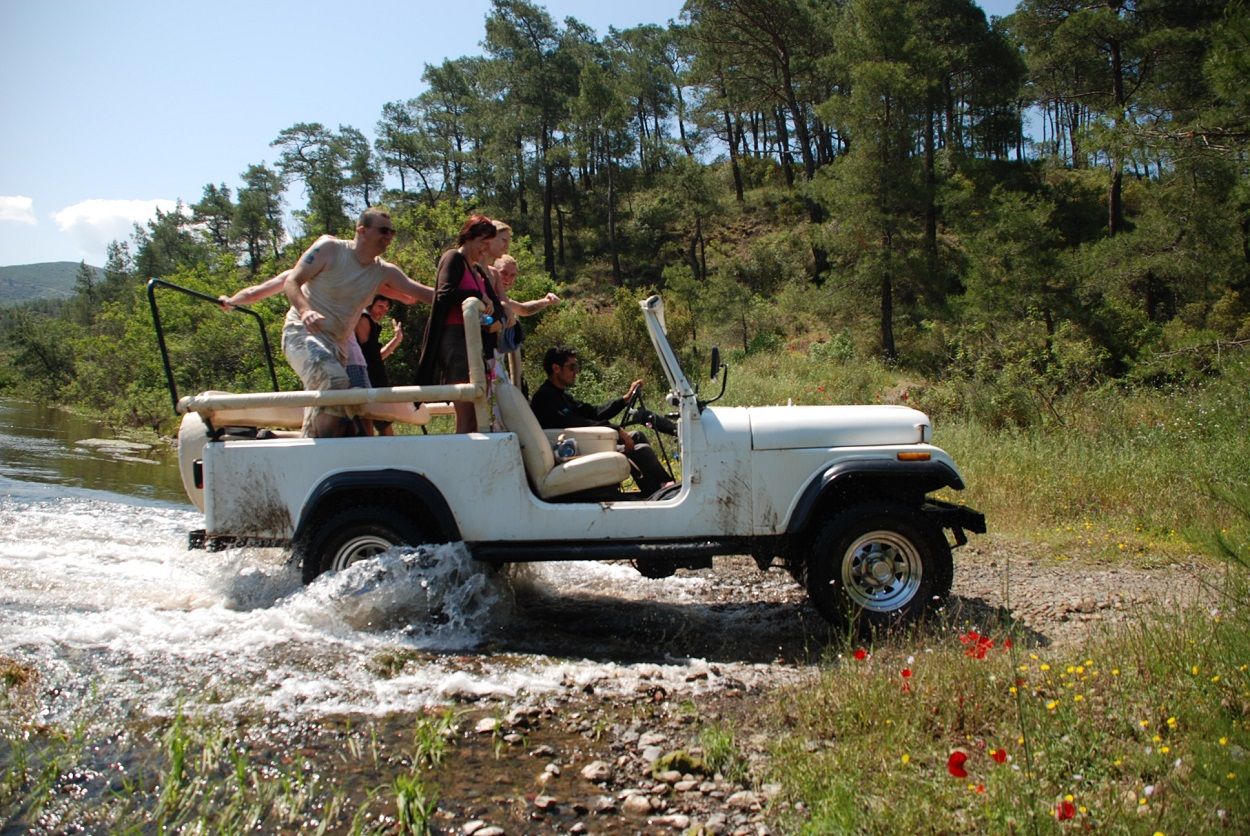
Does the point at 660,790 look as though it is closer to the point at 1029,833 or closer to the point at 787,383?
the point at 1029,833

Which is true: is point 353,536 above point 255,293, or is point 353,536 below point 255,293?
below

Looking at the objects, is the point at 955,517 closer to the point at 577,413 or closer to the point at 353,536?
the point at 577,413

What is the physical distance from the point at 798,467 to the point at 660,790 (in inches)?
85.8

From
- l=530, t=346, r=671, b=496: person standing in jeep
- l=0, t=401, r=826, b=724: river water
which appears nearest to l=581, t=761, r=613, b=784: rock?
l=0, t=401, r=826, b=724: river water

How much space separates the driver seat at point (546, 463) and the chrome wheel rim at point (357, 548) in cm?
95

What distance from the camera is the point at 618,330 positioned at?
23.3 metres

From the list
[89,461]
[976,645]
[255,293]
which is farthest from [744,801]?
[89,461]

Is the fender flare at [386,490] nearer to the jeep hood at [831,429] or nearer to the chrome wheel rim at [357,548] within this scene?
the chrome wheel rim at [357,548]

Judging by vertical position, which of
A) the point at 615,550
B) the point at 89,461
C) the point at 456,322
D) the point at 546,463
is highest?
the point at 456,322

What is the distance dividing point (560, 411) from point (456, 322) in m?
0.93

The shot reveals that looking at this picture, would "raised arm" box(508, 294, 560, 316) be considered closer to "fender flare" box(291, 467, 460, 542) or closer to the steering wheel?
the steering wheel

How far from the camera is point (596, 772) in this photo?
363cm

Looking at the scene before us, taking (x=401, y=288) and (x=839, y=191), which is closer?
(x=401, y=288)

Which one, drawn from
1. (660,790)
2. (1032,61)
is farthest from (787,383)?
(1032,61)
